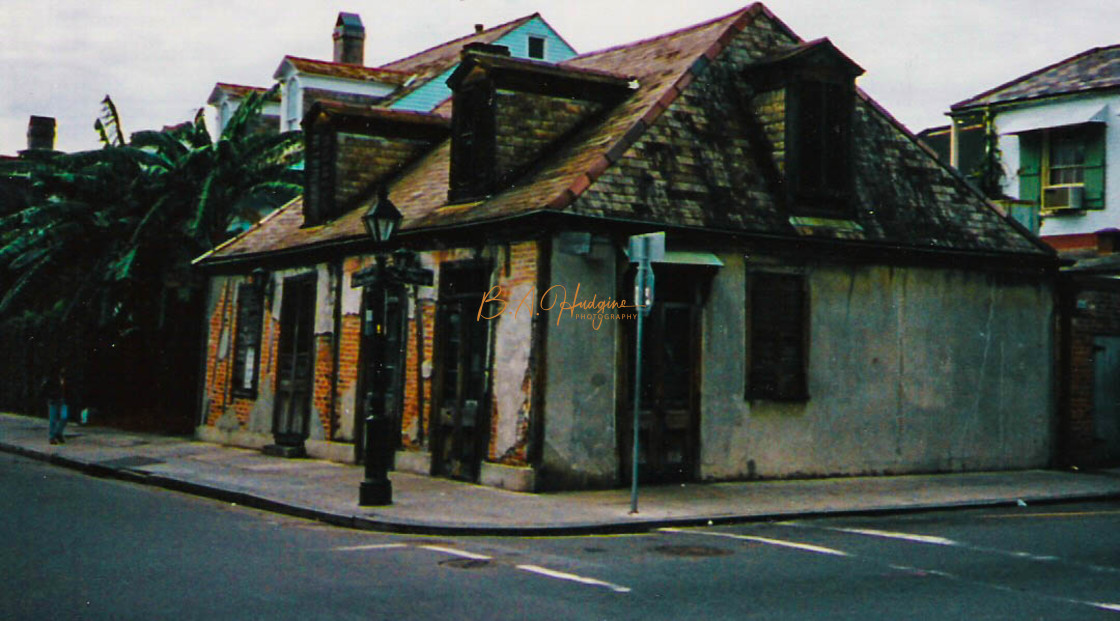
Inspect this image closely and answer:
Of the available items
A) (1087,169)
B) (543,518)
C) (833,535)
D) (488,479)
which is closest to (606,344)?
(488,479)

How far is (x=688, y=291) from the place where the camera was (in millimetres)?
16453

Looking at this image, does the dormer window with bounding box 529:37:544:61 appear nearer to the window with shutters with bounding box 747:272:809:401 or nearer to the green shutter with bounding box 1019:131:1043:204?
the green shutter with bounding box 1019:131:1043:204

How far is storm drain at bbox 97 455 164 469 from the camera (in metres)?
18.6

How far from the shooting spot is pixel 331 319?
20031 millimetres

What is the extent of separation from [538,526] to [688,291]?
17.9 ft

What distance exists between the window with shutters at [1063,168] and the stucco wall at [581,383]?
664 inches

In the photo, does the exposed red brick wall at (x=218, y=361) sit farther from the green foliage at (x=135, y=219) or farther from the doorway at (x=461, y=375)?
the doorway at (x=461, y=375)

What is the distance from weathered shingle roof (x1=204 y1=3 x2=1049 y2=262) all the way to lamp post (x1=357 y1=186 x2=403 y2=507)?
201 cm

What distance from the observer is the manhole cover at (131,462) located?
18.7 m

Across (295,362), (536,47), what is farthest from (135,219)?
(536,47)

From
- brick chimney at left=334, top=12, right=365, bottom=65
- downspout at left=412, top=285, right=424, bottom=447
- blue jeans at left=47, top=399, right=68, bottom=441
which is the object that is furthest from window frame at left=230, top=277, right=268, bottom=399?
brick chimney at left=334, top=12, right=365, bottom=65

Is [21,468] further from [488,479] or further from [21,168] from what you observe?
[21,168]

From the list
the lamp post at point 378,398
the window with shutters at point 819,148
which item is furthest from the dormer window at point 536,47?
the lamp post at point 378,398

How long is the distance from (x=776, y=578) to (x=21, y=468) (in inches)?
537
